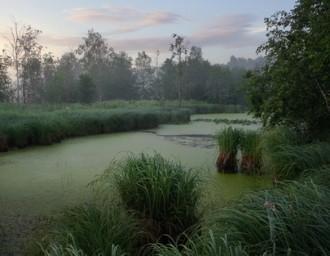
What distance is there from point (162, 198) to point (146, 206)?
0.51 ft

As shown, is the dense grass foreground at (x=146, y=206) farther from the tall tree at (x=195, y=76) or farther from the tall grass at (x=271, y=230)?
the tall tree at (x=195, y=76)

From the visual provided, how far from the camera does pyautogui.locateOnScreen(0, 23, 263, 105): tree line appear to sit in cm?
2786

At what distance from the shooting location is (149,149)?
9734mm

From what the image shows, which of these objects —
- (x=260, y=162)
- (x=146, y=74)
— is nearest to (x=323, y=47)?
(x=260, y=162)

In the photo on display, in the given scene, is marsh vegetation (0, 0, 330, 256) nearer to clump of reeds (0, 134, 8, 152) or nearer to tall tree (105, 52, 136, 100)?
clump of reeds (0, 134, 8, 152)

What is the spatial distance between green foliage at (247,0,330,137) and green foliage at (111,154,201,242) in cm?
245

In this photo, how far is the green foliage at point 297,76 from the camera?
18.3 ft

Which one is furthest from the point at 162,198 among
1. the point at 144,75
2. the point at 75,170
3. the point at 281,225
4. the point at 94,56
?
the point at 144,75

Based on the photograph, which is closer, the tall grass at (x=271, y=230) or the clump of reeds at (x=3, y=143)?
the tall grass at (x=271, y=230)

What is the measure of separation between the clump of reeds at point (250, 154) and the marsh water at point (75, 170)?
8.6 inches

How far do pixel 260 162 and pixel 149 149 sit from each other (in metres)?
3.61

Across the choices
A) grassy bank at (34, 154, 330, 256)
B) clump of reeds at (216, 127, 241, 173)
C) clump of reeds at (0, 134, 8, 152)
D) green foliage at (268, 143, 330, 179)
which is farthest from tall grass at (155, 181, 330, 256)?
clump of reeds at (0, 134, 8, 152)

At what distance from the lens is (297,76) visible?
5.80 m

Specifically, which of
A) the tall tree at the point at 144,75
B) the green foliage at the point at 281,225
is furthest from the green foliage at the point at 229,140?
the tall tree at the point at 144,75
